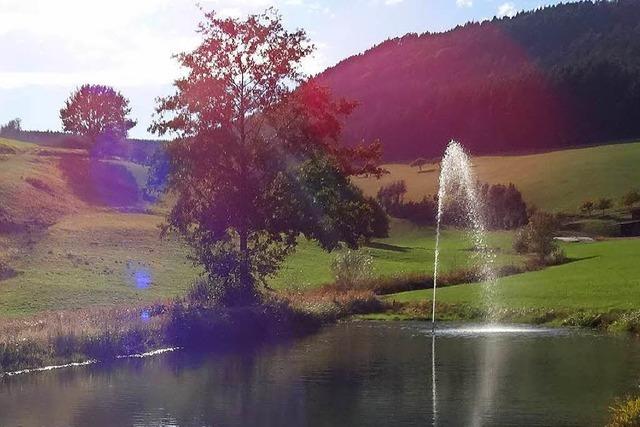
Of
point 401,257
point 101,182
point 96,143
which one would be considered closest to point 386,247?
point 401,257

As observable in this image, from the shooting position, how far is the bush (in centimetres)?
6203

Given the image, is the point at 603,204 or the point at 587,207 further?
the point at 587,207

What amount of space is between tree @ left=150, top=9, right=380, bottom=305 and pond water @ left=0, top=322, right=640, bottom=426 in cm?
1046

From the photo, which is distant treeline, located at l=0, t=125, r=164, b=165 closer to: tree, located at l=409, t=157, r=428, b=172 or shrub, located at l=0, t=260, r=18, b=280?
tree, located at l=409, t=157, r=428, b=172

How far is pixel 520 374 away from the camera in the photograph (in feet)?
100

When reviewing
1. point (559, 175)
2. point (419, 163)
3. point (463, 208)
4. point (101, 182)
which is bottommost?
point (463, 208)

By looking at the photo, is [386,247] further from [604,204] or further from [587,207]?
[604,204]

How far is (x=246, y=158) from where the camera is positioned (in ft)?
162

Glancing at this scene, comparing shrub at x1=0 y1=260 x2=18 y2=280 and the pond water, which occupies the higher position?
shrub at x1=0 y1=260 x2=18 y2=280

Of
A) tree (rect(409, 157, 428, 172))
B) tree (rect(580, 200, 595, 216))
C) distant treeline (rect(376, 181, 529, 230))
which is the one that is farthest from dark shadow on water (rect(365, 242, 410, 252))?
tree (rect(409, 157, 428, 172))

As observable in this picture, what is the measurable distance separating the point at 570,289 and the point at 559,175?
9158 centimetres

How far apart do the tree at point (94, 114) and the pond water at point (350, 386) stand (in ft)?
397

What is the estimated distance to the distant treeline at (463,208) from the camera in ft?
379

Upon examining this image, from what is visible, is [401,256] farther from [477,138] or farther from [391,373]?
[477,138]
